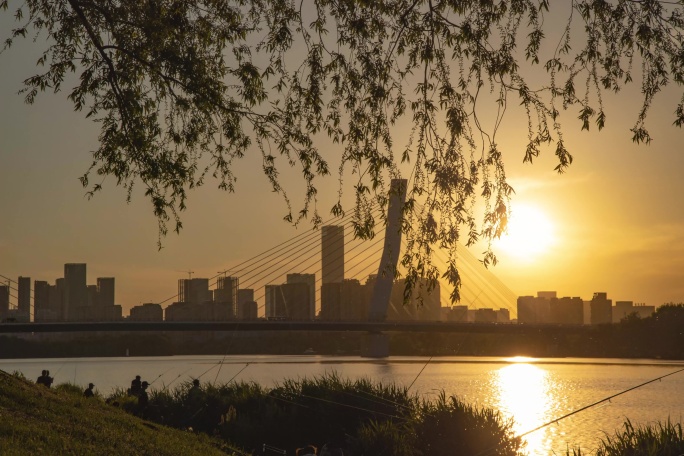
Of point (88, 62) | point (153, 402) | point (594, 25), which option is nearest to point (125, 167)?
point (88, 62)

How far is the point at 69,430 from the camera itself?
16219 mm

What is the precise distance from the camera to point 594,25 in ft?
45.1

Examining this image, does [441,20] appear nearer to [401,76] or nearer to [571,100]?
[401,76]

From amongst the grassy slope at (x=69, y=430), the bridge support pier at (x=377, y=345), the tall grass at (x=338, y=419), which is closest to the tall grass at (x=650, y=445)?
the tall grass at (x=338, y=419)

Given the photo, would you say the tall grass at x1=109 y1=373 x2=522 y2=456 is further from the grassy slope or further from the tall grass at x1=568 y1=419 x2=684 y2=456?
the grassy slope

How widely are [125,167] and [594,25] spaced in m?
8.35

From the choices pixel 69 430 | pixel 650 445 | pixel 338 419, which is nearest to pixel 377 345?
pixel 338 419

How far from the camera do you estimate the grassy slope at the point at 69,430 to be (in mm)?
14359

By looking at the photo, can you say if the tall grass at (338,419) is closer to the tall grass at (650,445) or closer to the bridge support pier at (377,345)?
the tall grass at (650,445)

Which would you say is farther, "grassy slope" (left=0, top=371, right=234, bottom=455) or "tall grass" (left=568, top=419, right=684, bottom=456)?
"tall grass" (left=568, top=419, right=684, bottom=456)

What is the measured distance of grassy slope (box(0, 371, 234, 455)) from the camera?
1436 cm

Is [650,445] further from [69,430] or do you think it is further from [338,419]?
[338,419]

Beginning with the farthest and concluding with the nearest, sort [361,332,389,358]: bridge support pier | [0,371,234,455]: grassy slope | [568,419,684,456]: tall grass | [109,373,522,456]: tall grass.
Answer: [361,332,389,358]: bridge support pier, [109,373,522,456]: tall grass, [568,419,684,456]: tall grass, [0,371,234,455]: grassy slope

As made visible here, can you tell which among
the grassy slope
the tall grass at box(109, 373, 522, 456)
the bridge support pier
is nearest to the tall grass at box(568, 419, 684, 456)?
the tall grass at box(109, 373, 522, 456)
